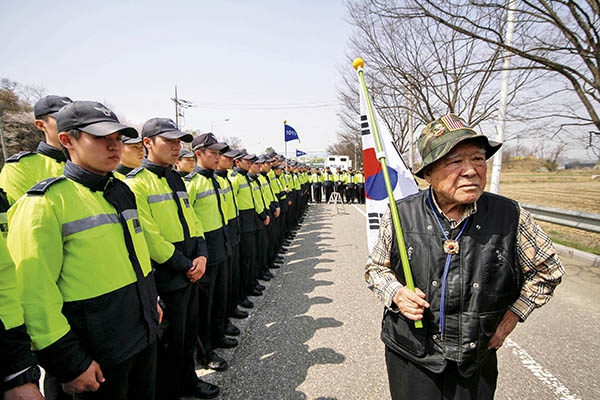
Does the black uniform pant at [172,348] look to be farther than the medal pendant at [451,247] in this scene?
Yes

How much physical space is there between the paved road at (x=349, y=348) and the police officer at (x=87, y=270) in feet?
4.61

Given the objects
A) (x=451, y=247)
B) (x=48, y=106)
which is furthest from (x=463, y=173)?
(x=48, y=106)

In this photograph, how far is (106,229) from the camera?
5.53 feet

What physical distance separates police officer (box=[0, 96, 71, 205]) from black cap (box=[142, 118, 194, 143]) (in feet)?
3.21

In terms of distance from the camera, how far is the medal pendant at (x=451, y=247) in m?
1.49

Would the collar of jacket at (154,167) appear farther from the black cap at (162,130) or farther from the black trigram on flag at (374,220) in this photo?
the black trigram on flag at (374,220)

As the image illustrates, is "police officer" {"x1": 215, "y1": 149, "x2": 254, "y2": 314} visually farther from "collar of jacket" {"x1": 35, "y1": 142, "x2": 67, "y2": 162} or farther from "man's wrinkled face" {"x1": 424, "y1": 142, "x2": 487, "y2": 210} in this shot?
"man's wrinkled face" {"x1": 424, "y1": 142, "x2": 487, "y2": 210}

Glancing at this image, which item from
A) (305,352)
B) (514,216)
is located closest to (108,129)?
(514,216)

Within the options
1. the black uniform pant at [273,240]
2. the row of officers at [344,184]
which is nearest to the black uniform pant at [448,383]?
the black uniform pant at [273,240]

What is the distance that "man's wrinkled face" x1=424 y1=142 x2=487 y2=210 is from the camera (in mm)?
1466

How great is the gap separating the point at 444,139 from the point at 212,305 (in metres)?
3.09

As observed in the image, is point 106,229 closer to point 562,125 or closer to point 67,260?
point 67,260

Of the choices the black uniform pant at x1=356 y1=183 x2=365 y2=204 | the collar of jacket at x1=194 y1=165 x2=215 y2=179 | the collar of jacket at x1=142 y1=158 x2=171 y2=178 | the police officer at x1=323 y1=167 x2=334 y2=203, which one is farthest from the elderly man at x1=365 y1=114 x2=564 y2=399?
the police officer at x1=323 y1=167 x2=334 y2=203

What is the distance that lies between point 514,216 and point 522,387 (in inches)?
88.0
